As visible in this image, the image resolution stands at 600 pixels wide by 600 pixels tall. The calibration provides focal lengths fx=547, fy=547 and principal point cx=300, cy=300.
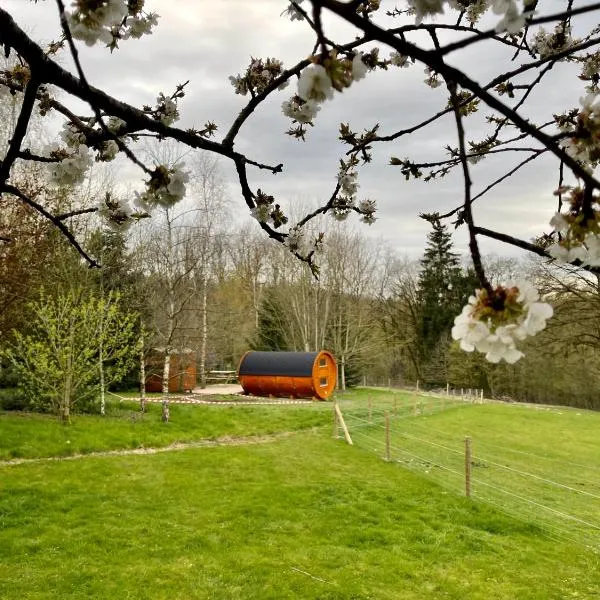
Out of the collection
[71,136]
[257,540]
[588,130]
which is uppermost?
[71,136]

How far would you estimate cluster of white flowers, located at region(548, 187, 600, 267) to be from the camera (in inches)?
39.1

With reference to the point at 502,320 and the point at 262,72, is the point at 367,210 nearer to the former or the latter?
the point at 262,72

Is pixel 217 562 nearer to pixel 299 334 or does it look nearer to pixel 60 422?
pixel 60 422

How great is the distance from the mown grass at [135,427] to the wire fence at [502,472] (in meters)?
1.64

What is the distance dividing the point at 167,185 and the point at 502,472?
32.1ft

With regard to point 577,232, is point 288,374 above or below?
below

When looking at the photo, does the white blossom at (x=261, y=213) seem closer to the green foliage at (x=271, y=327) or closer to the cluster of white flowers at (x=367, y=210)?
the cluster of white flowers at (x=367, y=210)

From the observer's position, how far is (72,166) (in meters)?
2.09

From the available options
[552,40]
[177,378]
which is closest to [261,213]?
[552,40]

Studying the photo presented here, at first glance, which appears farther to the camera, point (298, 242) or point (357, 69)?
point (298, 242)

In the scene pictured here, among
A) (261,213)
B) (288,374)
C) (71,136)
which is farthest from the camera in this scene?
(288,374)

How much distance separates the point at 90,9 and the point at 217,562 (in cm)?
554

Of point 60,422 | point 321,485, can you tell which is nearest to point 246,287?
point 60,422

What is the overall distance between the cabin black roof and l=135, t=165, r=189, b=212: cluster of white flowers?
16.6 meters
